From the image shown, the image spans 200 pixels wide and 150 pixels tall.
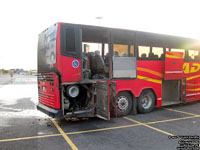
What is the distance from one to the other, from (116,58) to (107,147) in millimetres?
3664

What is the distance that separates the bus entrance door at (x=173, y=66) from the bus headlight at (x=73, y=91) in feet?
14.4

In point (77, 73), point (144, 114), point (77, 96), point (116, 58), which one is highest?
point (116, 58)

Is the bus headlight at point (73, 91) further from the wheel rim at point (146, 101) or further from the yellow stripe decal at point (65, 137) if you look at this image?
the wheel rim at point (146, 101)

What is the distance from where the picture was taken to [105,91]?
257 inches

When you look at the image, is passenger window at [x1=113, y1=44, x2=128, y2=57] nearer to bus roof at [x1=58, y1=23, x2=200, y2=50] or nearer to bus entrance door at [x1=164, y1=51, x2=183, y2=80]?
bus roof at [x1=58, y1=23, x2=200, y2=50]

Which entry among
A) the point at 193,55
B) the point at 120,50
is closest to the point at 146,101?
the point at 120,50

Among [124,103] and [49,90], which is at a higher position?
[49,90]

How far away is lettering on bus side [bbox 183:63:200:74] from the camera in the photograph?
9.63 metres

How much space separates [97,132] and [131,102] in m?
2.62

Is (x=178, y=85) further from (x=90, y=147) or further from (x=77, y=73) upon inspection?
(x=90, y=147)

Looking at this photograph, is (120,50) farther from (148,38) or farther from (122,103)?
(122,103)

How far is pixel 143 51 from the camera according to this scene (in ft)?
26.6

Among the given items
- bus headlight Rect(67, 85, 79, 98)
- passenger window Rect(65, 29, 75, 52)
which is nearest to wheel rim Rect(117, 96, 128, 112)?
bus headlight Rect(67, 85, 79, 98)

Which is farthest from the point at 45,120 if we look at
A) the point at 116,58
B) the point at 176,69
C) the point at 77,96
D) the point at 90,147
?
the point at 176,69
